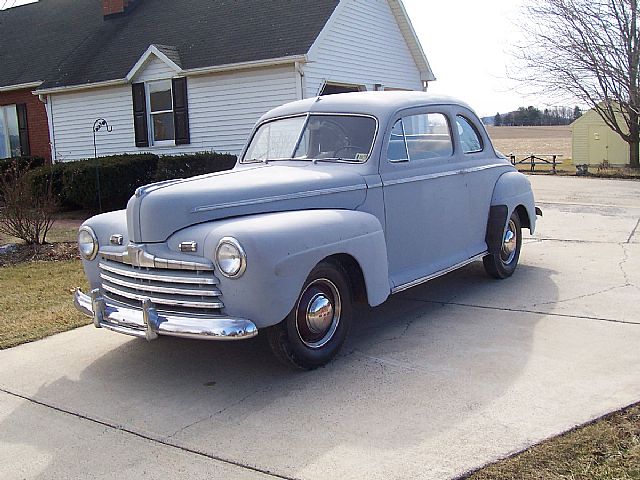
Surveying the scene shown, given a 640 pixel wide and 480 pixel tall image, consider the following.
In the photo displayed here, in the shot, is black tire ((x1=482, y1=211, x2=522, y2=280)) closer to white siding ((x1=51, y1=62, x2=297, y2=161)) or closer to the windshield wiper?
the windshield wiper

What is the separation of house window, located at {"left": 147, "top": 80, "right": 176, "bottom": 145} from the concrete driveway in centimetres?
1200

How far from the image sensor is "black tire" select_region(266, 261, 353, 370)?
177 inches

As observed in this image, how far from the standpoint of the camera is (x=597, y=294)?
644 cm

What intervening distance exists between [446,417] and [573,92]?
79.5ft

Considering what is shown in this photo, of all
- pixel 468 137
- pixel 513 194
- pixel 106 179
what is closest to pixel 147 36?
pixel 106 179

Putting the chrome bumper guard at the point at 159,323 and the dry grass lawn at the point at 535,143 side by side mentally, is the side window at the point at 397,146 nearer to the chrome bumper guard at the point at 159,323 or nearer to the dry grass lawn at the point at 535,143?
the chrome bumper guard at the point at 159,323

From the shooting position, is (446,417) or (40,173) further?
(40,173)

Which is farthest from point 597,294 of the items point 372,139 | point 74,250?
point 74,250

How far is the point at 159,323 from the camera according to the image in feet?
14.1

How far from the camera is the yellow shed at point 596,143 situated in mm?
27828

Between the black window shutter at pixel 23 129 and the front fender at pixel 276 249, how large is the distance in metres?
18.3

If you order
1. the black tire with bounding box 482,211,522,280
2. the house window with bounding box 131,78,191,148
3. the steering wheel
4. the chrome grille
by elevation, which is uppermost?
the house window with bounding box 131,78,191,148

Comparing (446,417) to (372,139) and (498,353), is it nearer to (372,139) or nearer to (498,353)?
(498,353)

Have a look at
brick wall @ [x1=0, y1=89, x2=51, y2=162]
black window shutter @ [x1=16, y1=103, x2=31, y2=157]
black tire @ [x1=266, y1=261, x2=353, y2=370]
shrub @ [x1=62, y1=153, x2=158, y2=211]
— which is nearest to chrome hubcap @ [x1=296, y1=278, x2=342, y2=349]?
black tire @ [x1=266, y1=261, x2=353, y2=370]
